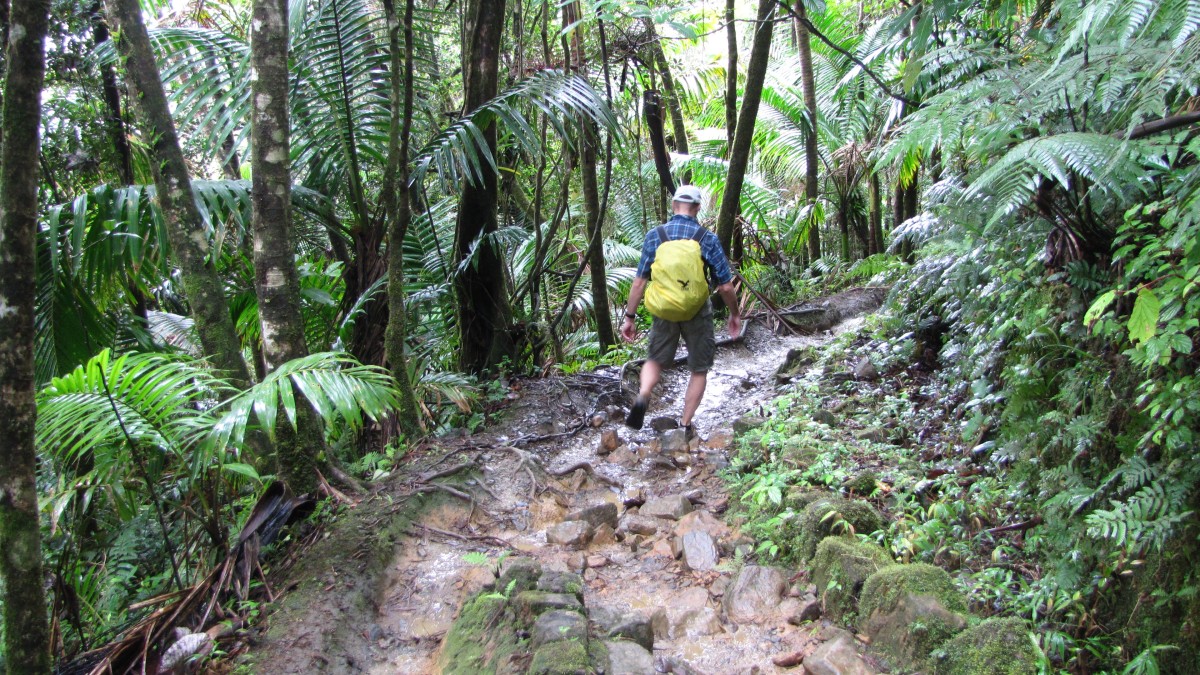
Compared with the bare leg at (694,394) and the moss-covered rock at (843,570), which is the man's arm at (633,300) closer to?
the bare leg at (694,394)

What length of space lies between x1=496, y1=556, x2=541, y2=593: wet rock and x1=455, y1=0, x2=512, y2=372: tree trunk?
2938 mm

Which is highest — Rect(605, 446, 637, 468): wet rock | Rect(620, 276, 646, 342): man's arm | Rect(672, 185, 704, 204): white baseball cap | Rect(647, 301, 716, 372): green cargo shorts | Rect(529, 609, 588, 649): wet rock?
Rect(672, 185, 704, 204): white baseball cap

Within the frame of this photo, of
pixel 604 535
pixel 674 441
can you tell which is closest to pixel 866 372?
pixel 674 441

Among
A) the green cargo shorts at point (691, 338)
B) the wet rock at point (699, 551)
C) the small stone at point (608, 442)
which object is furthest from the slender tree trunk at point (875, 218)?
the wet rock at point (699, 551)

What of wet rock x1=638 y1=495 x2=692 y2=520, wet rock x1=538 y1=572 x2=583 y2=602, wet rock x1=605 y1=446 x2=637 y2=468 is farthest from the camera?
wet rock x1=605 y1=446 x2=637 y2=468

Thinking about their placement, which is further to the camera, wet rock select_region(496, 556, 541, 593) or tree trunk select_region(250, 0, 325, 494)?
tree trunk select_region(250, 0, 325, 494)

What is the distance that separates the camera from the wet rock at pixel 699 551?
11.8 ft

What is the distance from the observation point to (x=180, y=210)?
161 inches

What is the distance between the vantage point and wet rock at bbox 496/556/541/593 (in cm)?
318

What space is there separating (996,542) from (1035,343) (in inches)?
38.9

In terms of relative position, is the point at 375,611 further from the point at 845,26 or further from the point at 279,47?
the point at 845,26

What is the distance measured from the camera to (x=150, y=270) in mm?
4906

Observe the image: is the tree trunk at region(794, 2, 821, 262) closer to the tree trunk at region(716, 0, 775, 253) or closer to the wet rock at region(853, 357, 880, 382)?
the tree trunk at region(716, 0, 775, 253)

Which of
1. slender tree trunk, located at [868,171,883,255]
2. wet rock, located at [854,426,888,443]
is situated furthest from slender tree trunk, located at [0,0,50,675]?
slender tree trunk, located at [868,171,883,255]
